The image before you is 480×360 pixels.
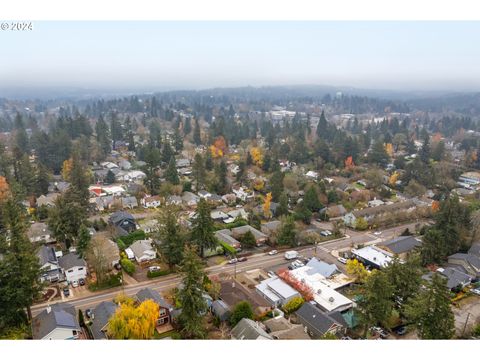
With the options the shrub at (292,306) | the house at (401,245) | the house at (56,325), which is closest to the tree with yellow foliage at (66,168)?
the house at (56,325)

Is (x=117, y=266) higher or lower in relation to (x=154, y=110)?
lower

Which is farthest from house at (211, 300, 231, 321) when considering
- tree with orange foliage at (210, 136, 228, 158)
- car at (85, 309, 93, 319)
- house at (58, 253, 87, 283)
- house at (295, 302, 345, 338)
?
tree with orange foliage at (210, 136, 228, 158)

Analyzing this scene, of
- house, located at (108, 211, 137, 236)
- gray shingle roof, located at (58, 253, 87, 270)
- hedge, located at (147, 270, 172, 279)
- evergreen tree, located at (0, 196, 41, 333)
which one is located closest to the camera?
evergreen tree, located at (0, 196, 41, 333)

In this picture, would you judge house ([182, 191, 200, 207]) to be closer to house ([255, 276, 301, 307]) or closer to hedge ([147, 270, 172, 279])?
hedge ([147, 270, 172, 279])

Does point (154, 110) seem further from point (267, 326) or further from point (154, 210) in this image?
point (267, 326)

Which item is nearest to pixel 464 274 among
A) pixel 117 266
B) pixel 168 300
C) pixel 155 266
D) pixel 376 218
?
pixel 376 218

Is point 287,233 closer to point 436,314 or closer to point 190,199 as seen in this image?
point 436,314
